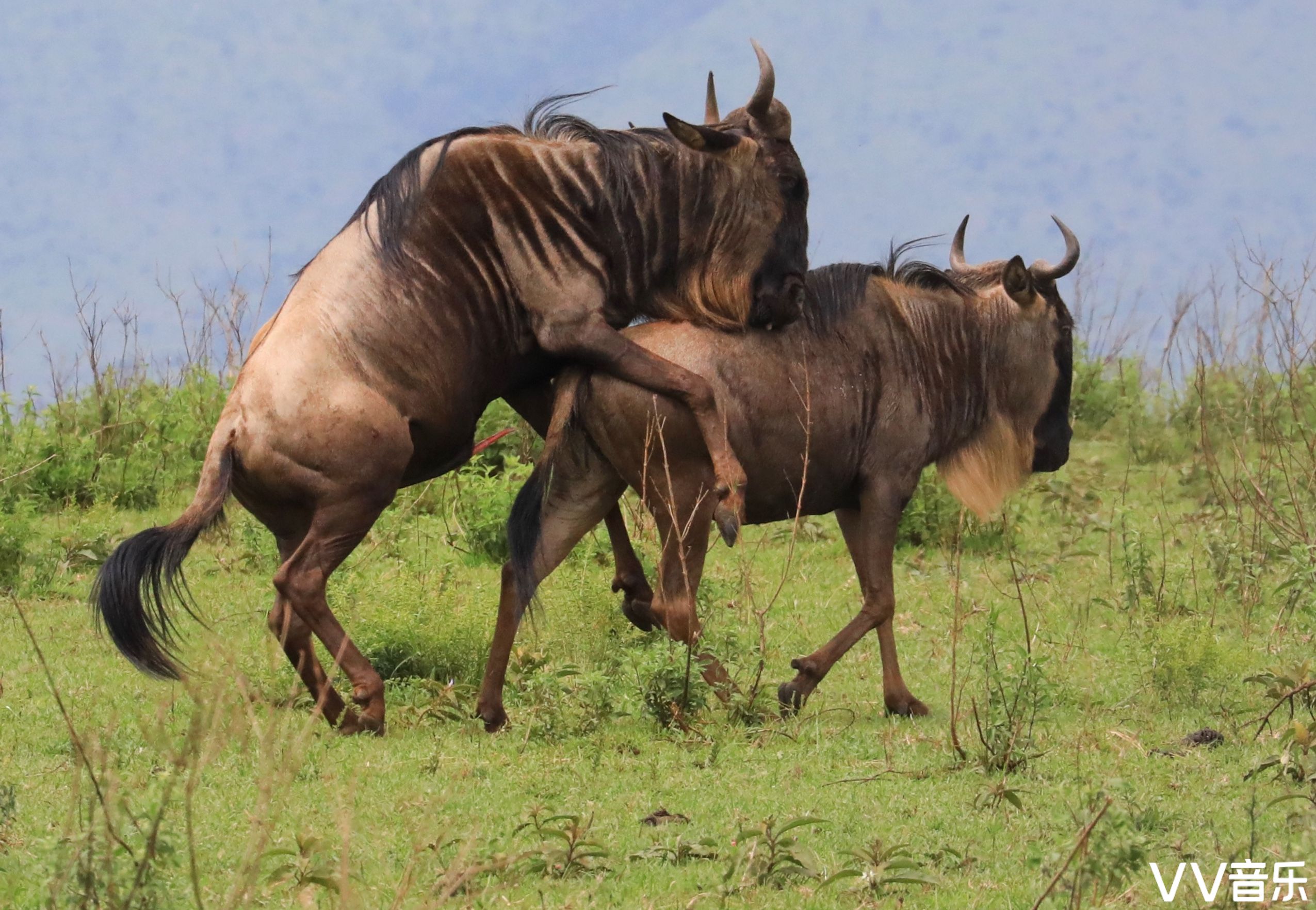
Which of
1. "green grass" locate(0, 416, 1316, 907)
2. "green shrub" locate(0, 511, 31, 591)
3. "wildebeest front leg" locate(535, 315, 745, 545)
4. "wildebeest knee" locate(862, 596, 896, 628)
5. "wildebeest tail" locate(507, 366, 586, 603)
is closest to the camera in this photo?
"green grass" locate(0, 416, 1316, 907)

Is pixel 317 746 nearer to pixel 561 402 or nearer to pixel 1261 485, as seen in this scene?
pixel 561 402

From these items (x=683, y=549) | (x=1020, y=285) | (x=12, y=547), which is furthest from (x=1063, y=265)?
(x=12, y=547)

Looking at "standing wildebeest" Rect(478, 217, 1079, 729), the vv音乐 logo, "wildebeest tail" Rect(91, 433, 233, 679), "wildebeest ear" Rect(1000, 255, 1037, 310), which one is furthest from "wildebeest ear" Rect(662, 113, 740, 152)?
the vv音乐 logo

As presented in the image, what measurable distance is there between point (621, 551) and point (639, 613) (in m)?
0.28

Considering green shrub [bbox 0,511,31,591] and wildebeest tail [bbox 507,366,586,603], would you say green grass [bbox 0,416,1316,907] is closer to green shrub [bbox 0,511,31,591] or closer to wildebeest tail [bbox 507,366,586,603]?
green shrub [bbox 0,511,31,591]

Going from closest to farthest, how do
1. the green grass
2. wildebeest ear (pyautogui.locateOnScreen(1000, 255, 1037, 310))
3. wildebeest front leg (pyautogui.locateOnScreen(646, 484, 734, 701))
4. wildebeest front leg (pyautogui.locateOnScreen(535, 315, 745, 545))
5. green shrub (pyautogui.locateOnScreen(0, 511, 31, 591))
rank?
the green grass
wildebeest front leg (pyautogui.locateOnScreen(535, 315, 745, 545))
wildebeest front leg (pyautogui.locateOnScreen(646, 484, 734, 701))
wildebeest ear (pyautogui.locateOnScreen(1000, 255, 1037, 310))
green shrub (pyautogui.locateOnScreen(0, 511, 31, 591))

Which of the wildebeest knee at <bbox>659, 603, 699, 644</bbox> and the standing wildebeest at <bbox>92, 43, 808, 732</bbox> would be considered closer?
the standing wildebeest at <bbox>92, 43, 808, 732</bbox>

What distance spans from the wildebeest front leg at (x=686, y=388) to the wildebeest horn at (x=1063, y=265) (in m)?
1.97

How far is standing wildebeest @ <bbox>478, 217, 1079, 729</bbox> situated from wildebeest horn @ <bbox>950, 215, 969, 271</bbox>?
49 centimetres

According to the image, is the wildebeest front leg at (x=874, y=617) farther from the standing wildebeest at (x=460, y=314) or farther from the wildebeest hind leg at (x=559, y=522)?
the wildebeest hind leg at (x=559, y=522)

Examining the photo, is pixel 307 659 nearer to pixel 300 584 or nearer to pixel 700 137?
pixel 300 584

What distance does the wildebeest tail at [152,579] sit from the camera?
6.30 m

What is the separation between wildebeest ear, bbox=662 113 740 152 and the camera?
710cm

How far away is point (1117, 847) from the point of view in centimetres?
383
